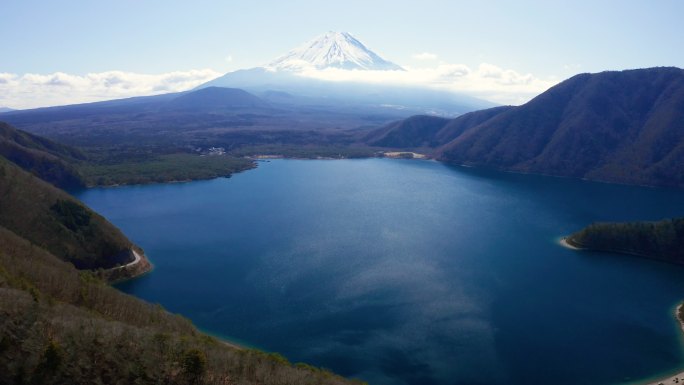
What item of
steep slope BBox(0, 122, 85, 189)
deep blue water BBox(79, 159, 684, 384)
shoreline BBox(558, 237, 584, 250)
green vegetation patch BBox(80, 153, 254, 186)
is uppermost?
steep slope BBox(0, 122, 85, 189)

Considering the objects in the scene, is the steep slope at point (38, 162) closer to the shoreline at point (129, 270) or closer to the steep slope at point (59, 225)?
the steep slope at point (59, 225)

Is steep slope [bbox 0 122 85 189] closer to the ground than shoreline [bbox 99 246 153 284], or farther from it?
farther from it

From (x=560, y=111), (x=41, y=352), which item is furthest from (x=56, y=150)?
(x=560, y=111)

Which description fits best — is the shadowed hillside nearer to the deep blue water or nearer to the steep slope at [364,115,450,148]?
the deep blue water

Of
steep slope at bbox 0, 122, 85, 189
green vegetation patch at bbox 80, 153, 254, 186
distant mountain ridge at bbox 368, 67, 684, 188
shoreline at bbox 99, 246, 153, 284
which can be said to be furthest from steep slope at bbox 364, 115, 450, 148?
shoreline at bbox 99, 246, 153, 284

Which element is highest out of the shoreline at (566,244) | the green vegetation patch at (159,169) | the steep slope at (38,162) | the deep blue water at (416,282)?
the steep slope at (38,162)

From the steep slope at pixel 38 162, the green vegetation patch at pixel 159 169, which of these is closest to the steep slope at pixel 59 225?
the steep slope at pixel 38 162

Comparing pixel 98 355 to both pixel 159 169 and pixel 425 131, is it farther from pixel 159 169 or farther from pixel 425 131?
pixel 425 131

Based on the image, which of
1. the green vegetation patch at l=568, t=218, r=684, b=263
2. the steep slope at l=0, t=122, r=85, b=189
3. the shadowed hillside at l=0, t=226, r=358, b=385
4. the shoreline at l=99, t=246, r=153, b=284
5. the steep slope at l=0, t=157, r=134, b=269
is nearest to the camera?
the shadowed hillside at l=0, t=226, r=358, b=385

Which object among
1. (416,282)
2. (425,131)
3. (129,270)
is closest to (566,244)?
(416,282)

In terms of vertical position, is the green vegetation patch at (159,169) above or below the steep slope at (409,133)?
below
